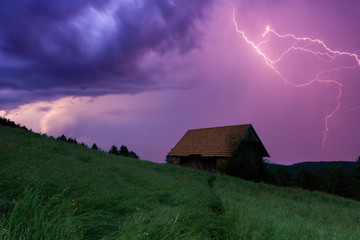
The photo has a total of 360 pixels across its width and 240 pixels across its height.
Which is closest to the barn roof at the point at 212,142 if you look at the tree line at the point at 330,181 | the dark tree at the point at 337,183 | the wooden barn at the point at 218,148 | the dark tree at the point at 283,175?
the wooden barn at the point at 218,148

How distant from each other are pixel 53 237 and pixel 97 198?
166cm

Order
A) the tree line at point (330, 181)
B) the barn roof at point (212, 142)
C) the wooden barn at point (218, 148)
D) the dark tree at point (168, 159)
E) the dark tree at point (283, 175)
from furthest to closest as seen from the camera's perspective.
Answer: the dark tree at point (283, 175) → the tree line at point (330, 181) → the dark tree at point (168, 159) → the barn roof at point (212, 142) → the wooden barn at point (218, 148)

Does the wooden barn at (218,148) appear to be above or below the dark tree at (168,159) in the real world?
above

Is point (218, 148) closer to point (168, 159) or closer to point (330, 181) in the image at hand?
point (168, 159)

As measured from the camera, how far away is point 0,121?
19109 millimetres

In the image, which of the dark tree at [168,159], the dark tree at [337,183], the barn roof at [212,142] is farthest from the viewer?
the dark tree at [337,183]

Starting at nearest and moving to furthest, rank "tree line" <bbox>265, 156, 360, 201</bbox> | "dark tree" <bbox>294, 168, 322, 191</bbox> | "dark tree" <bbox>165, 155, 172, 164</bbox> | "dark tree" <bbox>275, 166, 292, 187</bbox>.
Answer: "dark tree" <bbox>165, 155, 172, 164</bbox> < "tree line" <bbox>265, 156, 360, 201</bbox> < "dark tree" <bbox>294, 168, 322, 191</bbox> < "dark tree" <bbox>275, 166, 292, 187</bbox>

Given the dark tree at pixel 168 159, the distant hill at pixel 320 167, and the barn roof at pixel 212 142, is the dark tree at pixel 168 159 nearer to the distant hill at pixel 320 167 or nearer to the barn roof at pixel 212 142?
the barn roof at pixel 212 142

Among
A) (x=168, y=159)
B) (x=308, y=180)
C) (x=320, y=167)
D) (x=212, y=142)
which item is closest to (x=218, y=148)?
(x=212, y=142)

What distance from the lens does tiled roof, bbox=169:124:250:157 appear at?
2427 cm

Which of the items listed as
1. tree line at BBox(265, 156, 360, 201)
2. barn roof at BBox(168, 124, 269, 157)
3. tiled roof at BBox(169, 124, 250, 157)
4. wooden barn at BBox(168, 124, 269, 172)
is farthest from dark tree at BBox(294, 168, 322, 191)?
tiled roof at BBox(169, 124, 250, 157)

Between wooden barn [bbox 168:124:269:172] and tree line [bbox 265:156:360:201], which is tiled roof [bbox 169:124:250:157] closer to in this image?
wooden barn [bbox 168:124:269:172]

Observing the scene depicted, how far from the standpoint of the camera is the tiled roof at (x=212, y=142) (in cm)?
2427

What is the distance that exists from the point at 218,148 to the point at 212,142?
169 cm
